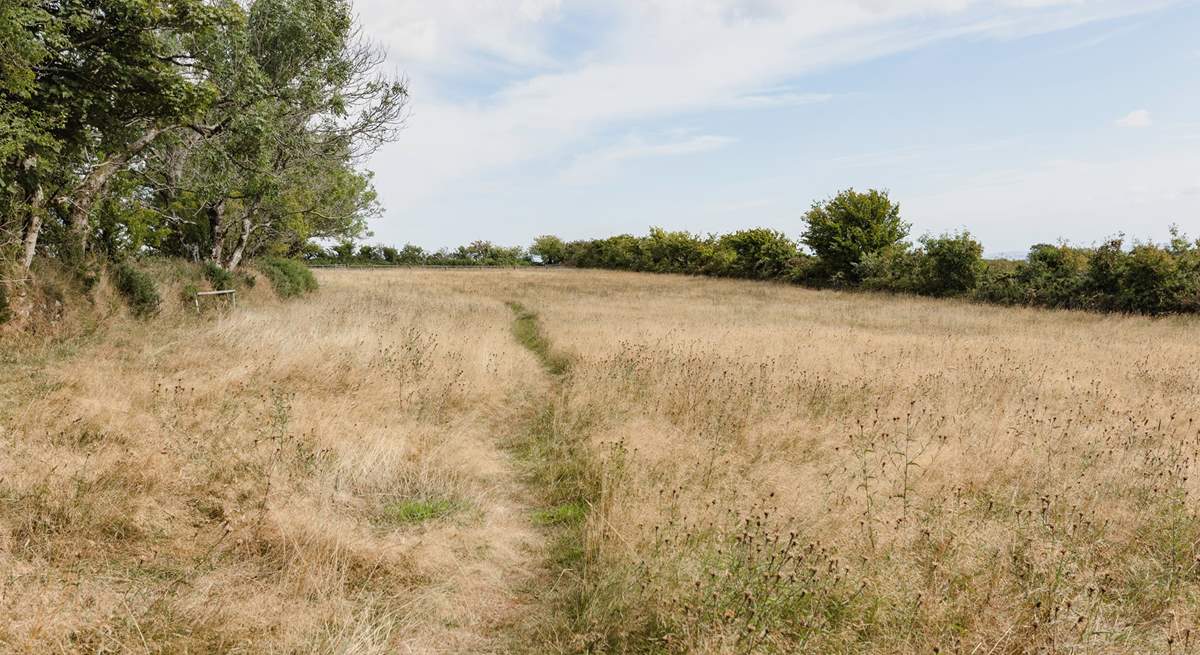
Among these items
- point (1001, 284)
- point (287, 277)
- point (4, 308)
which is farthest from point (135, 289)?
point (1001, 284)

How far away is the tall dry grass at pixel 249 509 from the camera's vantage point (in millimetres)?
3588

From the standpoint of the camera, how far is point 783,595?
3.84 m

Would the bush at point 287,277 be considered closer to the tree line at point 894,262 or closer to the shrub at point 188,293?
the shrub at point 188,293

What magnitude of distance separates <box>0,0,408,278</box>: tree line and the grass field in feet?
11.0

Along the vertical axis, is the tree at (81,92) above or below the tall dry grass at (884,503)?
above

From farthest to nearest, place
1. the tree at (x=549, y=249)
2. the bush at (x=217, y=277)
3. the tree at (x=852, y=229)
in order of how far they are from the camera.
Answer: the tree at (x=549, y=249), the tree at (x=852, y=229), the bush at (x=217, y=277)

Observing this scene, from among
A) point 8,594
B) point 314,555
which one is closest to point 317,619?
point 314,555

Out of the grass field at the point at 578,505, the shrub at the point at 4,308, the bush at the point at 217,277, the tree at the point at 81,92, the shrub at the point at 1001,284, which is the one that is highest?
the tree at the point at 81,92

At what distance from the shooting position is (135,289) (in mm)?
13086

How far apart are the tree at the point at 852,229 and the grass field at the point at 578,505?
3029 centimetres

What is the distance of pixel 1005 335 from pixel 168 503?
20.1 meters

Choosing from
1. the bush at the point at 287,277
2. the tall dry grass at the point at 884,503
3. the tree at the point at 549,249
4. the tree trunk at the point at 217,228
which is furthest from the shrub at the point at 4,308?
the tree at the point at 549,249

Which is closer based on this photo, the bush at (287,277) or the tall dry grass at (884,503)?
the tall dry grass at (884,503)

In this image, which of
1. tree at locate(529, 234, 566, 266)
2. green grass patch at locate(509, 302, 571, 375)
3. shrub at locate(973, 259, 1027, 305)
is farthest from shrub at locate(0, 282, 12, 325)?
tree at locate(529, 234, 566, 266)
